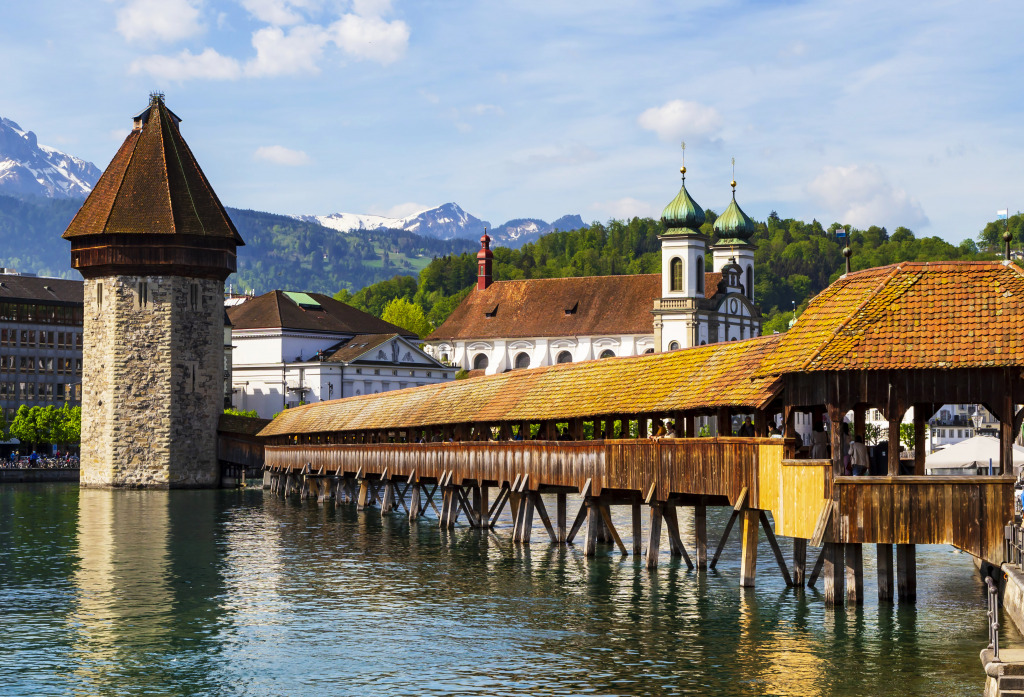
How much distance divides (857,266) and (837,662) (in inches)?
6311

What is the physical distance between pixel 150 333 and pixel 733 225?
209 ft

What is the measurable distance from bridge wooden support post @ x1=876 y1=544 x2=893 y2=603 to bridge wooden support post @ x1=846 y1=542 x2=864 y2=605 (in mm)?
390

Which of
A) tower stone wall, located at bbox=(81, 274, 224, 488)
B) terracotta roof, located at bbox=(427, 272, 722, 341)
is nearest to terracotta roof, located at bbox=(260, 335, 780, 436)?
tower stone wall, located at bbox=(81, 274, 224, 488)

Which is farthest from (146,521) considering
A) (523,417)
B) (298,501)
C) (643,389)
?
(643,389)

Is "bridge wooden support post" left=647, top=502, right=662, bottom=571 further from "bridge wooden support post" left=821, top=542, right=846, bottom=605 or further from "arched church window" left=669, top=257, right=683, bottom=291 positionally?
"arched church window" left=669, top=257, right=683, bottom=291

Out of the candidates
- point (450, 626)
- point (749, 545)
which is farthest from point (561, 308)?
point (450, 626)

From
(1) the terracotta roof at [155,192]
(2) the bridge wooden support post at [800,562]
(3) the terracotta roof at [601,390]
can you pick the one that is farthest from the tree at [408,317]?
(2) the bridge wooden support post at [800,562]

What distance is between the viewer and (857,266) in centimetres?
17538

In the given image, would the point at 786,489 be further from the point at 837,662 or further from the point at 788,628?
the point at 837,662

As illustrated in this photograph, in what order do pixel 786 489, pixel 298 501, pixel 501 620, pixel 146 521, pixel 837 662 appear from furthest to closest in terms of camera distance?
1. pixel 298 501
2. pixel 146 521
3. pixel 501 620
4. pixel 786 489
5. pixel 837 662

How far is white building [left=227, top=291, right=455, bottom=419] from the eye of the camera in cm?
11225

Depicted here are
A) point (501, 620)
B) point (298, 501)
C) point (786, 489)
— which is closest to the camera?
point (786, 489)

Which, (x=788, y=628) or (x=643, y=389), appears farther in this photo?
(x=643, y=389)

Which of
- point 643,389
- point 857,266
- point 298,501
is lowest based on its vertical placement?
point 298,501
